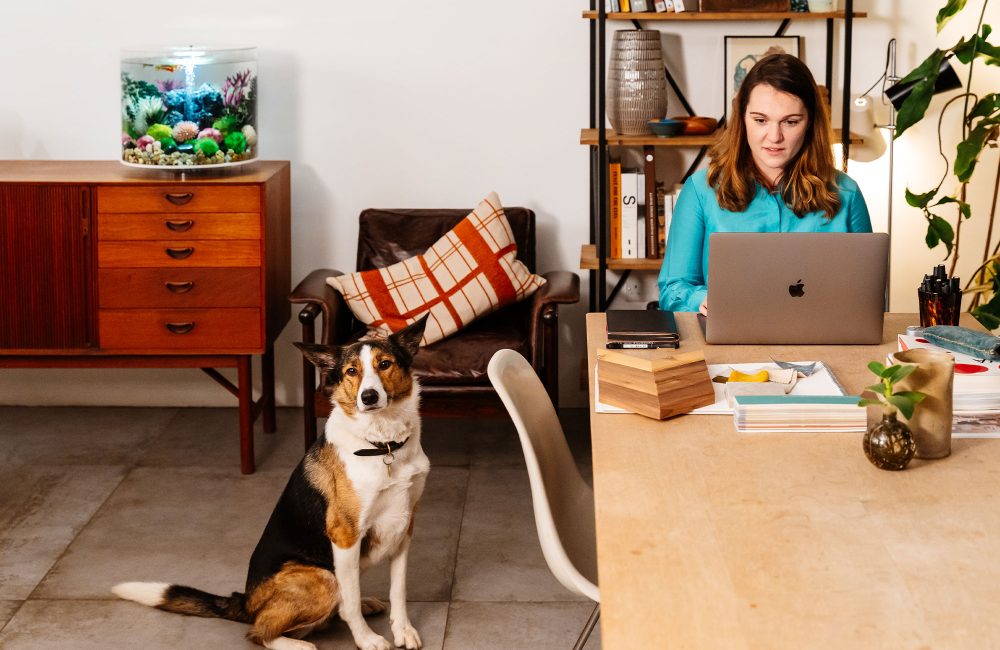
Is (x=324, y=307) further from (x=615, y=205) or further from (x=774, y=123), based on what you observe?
(x=774, y=123)

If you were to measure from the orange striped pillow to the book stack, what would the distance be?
1978 millimetres

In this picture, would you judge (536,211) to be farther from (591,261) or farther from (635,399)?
(635,399)

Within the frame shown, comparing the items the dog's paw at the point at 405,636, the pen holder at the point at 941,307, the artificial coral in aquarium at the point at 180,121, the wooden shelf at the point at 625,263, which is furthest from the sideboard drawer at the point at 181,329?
the pen holder at the point at 941,307

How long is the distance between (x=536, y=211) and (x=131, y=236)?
1.49 m

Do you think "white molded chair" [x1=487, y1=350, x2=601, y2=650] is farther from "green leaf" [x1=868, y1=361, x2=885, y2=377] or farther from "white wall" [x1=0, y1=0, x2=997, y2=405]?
"white wall" [x1=0, y1=0, x2=997, y2=405]

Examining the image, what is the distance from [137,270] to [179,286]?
0.48 ft

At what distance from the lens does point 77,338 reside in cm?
385

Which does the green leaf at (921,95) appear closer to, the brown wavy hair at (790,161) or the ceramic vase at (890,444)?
the brown wavy hair at (790,161)

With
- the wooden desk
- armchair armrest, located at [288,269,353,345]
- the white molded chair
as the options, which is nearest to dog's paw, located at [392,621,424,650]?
the white molded chair

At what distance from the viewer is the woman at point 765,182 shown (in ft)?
9.61

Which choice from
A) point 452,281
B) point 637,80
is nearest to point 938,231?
point 637,80

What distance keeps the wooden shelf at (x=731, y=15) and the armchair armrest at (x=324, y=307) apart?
4.27ft

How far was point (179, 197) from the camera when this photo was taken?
12.3 ft

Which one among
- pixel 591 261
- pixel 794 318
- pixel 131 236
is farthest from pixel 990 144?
pixel 131 236
